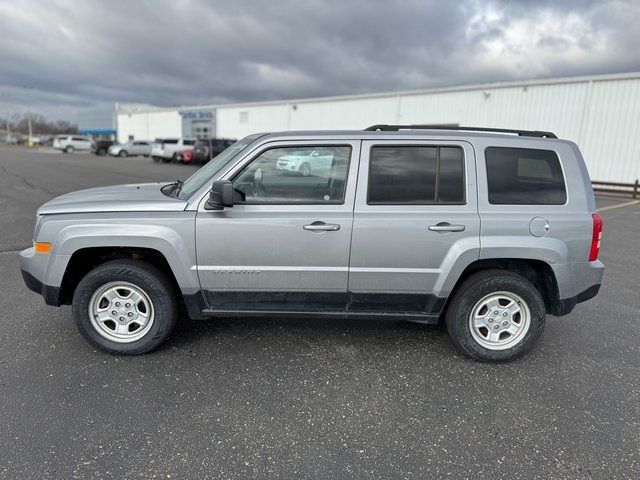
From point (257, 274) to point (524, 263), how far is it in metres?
2.21

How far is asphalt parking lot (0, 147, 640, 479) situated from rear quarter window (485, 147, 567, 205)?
1.36 m

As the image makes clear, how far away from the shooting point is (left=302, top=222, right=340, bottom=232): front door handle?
3199 mm

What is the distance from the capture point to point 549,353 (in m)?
3.66

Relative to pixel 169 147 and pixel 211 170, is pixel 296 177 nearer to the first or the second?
pixel 211 170

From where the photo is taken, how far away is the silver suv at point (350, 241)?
3232 millimetres

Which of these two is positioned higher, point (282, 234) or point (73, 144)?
point (73, 144)

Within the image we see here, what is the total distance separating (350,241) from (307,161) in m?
0.75

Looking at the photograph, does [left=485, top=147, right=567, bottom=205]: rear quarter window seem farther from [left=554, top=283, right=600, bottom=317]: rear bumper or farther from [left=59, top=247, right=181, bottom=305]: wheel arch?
[left=59, top=247, right=181, bottom=305]: wheel arch

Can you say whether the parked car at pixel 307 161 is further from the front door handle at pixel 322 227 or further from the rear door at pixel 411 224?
the front door handle at pixel 322 227

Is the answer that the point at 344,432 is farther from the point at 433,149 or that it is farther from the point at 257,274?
the point at 433,149

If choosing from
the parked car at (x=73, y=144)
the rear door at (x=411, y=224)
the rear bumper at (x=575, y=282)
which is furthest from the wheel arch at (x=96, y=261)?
the parked car at (x=73, y=144)

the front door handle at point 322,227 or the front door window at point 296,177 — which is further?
the front door window at point 296,177

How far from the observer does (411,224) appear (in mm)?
3236

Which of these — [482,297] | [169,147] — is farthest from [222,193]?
[169,147]
